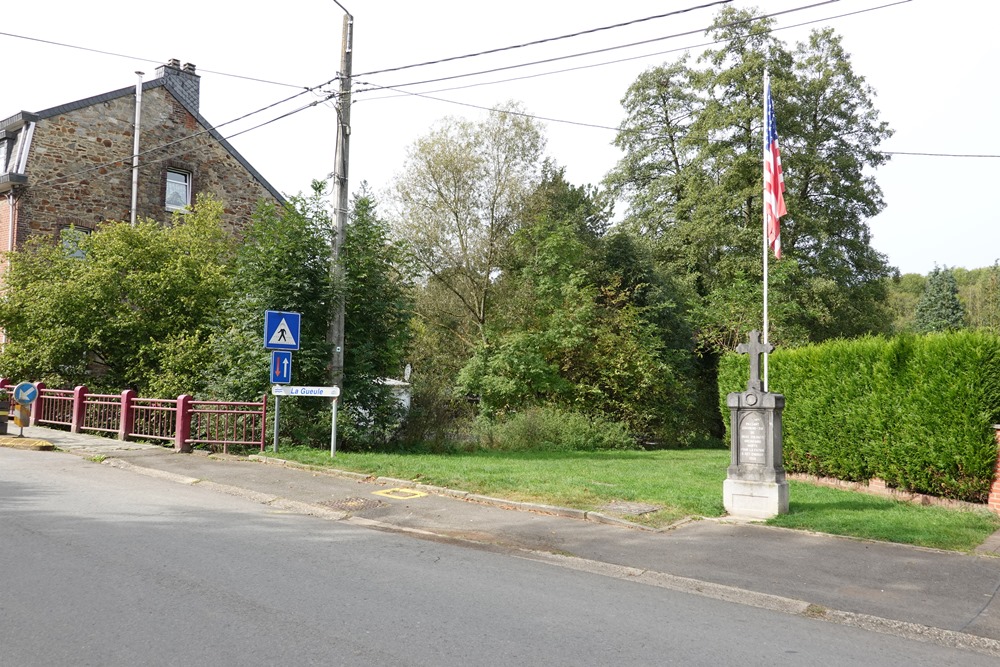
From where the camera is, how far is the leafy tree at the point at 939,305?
70625 mm

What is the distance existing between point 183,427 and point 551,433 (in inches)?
419

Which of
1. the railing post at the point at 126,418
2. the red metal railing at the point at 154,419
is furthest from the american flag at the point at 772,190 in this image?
the railing post at the point at 126,418

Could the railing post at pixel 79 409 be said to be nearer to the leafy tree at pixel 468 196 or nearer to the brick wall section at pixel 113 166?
the brick wall section at pixel 113 166

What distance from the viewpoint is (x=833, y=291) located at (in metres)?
29.6

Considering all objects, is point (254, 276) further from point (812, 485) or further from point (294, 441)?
point (812, 485)

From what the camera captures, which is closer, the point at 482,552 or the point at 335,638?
the point at 335,638

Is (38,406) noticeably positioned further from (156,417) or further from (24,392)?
(156,417)

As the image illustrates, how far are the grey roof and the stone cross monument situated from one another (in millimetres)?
19089

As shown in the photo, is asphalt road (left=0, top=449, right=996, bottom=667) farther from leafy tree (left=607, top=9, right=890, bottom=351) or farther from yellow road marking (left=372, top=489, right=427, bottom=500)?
leafy tree (left=607, top=9, right=890, bottom=351)

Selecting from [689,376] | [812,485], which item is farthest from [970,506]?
[689,376]

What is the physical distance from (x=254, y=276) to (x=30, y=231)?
48.0 feet

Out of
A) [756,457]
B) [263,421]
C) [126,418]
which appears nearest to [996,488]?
[756,457]

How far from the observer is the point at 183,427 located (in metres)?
15.3

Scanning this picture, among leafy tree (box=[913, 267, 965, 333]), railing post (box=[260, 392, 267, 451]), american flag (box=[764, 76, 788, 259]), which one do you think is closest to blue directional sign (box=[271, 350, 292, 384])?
railing post (box=[260, 392, 267, 451])
